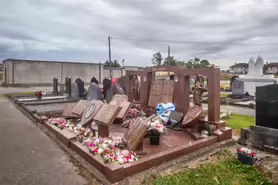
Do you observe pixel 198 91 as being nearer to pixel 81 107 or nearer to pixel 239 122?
pixel 239 122

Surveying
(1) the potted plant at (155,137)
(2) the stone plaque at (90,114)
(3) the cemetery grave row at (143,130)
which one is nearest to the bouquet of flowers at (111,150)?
(3) the cemetery grave row at (143,130)

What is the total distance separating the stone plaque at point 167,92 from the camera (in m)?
7.77

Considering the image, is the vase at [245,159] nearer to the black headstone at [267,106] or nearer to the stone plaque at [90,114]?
the black headstone at [267,106]

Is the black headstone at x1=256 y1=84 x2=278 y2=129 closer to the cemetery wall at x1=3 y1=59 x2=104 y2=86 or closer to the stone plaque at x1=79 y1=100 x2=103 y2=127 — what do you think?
the stone plaque at x1=79 y1=100 x2=103 y2=127

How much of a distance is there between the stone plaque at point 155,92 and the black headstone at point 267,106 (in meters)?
3.56

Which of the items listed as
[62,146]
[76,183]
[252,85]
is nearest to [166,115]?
[62,146]

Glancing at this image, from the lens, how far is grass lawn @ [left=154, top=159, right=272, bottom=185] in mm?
3432

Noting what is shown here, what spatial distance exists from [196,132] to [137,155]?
7.59ft

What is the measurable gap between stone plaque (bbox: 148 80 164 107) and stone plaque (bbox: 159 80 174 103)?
189 millimetres

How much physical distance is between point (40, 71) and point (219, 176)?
36.0 metres

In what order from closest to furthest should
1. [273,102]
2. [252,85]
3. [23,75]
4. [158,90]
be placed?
[273,102] → [158,90] → [252,85] → [23,75]

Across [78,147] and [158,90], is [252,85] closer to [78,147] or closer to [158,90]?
[158,90]

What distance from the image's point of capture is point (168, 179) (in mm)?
3510

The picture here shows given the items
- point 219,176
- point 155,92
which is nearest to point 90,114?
point 155,92
